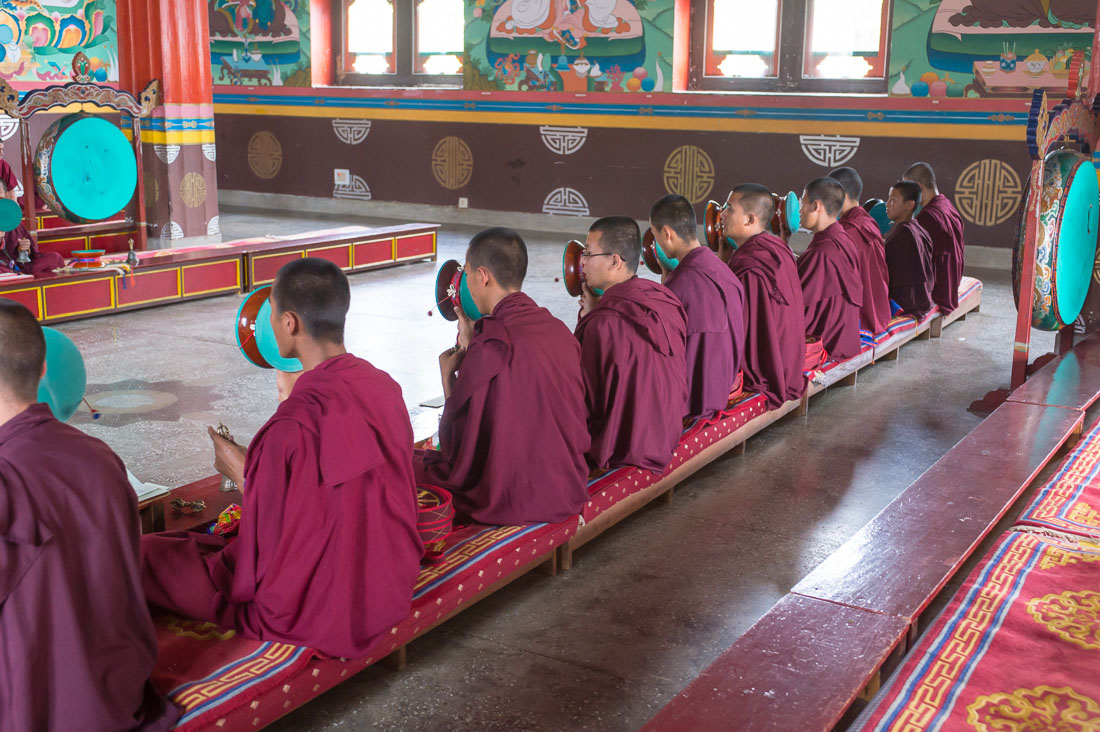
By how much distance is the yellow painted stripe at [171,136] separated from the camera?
10281 mm

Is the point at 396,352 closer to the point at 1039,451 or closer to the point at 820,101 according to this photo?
the point at 1039,451

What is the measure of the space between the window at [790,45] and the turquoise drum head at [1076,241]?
217 inches

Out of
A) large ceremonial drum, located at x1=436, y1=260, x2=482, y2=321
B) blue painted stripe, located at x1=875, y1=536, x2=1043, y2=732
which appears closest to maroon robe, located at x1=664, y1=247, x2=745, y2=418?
large ceremonial drum, located at x1=436, y1=260, x2=482, y2=321

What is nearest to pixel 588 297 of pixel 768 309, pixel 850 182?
pixel 768 309

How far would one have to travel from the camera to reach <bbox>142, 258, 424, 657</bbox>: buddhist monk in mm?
2732

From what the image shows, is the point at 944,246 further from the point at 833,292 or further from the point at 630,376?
the point at 630,376

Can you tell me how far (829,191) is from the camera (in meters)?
6.88

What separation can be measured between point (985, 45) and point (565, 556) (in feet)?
30.1

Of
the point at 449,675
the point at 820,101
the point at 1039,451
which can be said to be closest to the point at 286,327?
the point at 449,675

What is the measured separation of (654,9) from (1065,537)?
10261 millimetres

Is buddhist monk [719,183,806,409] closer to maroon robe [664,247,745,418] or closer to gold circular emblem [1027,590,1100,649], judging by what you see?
maroon robe [664,247,745,418]

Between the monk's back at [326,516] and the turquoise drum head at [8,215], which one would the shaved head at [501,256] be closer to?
the monk's back at [326,516]

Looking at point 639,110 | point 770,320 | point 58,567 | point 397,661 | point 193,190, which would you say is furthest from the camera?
point 639,110

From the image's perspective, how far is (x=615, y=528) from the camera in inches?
178
